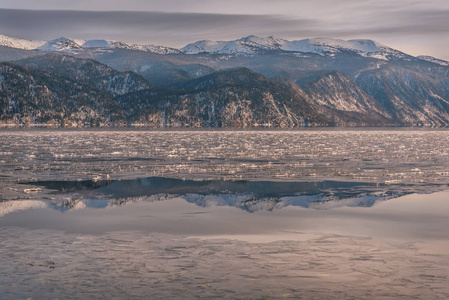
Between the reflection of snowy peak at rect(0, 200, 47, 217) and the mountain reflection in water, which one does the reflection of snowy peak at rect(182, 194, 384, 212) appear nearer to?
the mountain reflection in water

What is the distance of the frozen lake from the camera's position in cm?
1866

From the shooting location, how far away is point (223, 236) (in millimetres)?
26328

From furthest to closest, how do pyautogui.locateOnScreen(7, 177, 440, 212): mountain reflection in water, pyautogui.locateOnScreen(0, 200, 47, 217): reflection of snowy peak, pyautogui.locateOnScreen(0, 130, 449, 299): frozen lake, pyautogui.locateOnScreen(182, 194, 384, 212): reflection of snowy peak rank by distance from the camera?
pyautogui.locateOnScreen(7, 177, 440, 212): mountain reflection in water → pyautogui.locateOnScreen(182, 194, 384, 212): reflection of snowy peak → pyautogui.locateOnScreen(0, 200, 47, 217): reflection of snowy peak → pyautogui.locateOnScreen(0, 130, 449, 299): frozen lake

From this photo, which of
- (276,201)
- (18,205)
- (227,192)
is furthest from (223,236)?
(227,192)

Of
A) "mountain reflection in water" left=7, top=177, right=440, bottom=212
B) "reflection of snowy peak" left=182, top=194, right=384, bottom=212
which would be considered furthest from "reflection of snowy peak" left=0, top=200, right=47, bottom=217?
"reflection of snowy peak" left=182, top=194, right=384, bottom=212

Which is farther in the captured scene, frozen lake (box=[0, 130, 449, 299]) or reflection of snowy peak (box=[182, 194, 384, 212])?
reflection of snowy peak (box=[182, 194, 384, 212])

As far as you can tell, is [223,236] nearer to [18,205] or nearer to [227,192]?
[18,205]

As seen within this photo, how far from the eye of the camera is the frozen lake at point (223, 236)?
61.2 feet

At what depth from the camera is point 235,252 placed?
23.2 meters

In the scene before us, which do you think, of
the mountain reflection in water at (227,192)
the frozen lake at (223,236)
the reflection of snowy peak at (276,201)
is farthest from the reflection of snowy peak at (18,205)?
the reflection of snowy peak at (276,201)

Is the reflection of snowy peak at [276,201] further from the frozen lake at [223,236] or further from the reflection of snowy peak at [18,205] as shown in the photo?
the reflection of snowy peak at [18,205]

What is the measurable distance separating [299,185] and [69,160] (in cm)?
3328

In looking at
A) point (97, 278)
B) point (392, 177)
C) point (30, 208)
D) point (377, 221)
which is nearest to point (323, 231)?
point (377, 221)

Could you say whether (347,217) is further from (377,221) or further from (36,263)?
(36,263)
